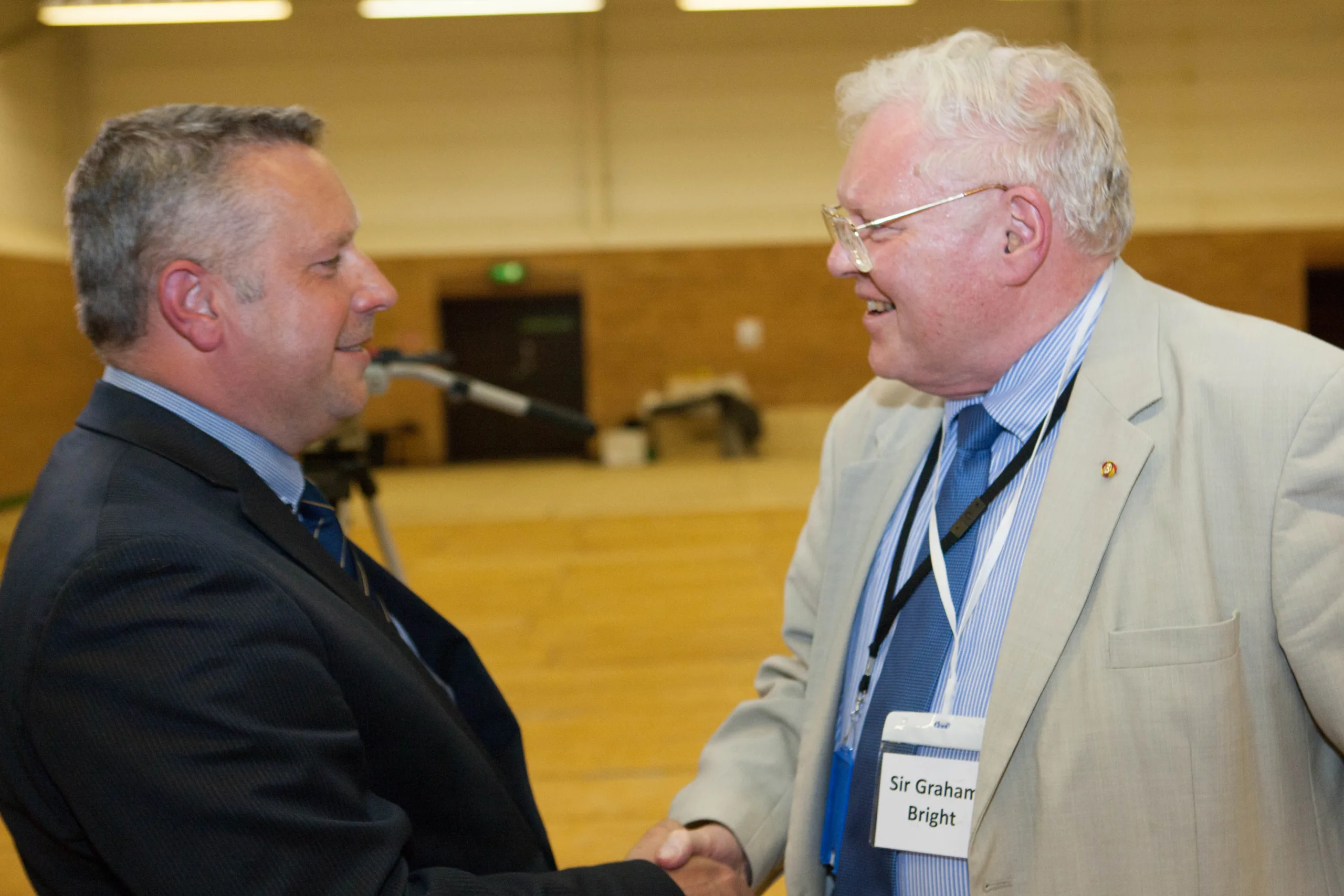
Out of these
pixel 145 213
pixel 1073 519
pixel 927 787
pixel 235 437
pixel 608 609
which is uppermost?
pixel 145 213

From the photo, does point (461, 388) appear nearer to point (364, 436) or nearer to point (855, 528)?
point (364, 436)

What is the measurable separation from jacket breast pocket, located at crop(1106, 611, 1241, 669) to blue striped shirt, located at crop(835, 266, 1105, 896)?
15cm

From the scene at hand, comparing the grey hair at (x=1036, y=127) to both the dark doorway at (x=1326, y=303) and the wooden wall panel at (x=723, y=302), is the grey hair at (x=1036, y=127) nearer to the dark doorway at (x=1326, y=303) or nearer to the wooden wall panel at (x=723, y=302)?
the wooden wall panel at (x=723, y=302)

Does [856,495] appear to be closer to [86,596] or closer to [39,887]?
[86,596]

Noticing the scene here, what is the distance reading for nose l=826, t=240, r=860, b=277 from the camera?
1.55 meters

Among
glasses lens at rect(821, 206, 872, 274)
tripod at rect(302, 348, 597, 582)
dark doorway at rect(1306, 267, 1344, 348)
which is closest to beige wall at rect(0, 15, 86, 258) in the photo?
tripod at rect(302, 348, 597, 582)

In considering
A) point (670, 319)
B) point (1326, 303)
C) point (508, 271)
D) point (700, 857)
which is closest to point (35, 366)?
point (508, 271)

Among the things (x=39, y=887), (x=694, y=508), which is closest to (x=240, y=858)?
(x=39, y=887)

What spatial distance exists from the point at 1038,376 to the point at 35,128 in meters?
13.0

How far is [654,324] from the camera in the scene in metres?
13.0

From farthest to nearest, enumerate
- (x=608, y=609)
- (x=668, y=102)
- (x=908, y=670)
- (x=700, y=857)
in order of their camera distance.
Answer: (x=668, y=102)
(x=608, y=609)
(x=700, y=857)
(x=908, y=670)

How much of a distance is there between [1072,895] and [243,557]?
1.00 metres

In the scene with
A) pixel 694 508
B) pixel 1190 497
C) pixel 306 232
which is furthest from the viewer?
pixel 694 508

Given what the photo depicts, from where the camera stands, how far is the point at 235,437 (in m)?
1.46
